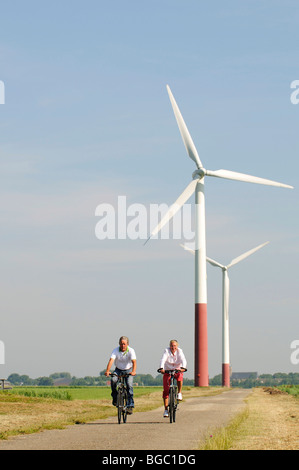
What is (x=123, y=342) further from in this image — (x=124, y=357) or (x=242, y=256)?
(x=242, y=256)

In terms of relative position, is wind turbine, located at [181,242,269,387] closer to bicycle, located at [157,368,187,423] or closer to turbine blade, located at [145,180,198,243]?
turbine blade, located at [145,180,198,243]

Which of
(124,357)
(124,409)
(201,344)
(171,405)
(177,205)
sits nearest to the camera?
(171,405)

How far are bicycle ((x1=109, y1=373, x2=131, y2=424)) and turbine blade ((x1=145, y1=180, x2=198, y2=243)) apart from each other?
34.8m

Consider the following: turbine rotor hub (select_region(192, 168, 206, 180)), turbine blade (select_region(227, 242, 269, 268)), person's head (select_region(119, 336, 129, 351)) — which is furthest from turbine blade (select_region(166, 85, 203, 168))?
person's head (select_region(119, 336, 129, 351))

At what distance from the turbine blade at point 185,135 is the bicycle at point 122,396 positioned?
45.7 meters

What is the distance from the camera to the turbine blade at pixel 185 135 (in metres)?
66.2

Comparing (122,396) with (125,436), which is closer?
(125,436)

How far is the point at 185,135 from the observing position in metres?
67.6

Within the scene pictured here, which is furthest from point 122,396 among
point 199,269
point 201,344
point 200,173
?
point 200,173

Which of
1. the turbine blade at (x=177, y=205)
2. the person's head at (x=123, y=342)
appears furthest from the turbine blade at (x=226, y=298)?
the person's head at (x=123, y=342)

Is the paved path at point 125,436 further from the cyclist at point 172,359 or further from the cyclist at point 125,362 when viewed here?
the cyclist at point 172,359

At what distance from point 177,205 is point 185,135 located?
7.78 metres
